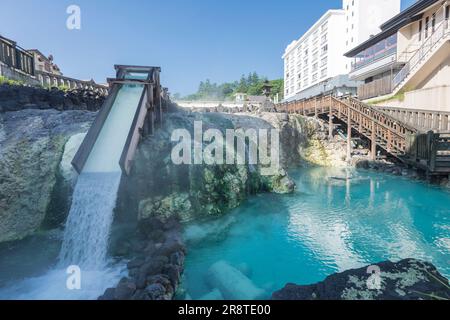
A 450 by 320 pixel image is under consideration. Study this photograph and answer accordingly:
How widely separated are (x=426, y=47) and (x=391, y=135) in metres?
8.00

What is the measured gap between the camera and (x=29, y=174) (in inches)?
312

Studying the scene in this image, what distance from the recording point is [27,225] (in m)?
7.50

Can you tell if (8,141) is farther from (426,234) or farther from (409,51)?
(409,51)

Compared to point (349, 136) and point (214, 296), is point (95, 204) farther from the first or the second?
point (349, 136)

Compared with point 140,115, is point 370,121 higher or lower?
higher

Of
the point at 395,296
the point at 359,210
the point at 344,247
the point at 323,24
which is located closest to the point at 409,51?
the point at 359,210

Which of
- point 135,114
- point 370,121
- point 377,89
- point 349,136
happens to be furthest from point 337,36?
point 135,114

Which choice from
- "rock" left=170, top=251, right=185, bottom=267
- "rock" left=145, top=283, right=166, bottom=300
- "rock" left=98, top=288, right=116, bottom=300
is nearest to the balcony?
"rock" left=170, top=251, right=185, bottom=267

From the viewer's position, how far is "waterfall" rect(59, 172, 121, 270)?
6148 millimetres

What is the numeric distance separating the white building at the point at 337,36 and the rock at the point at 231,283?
1668 inches

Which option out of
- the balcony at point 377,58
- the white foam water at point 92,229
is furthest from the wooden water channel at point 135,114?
the balcony at point 377,58
